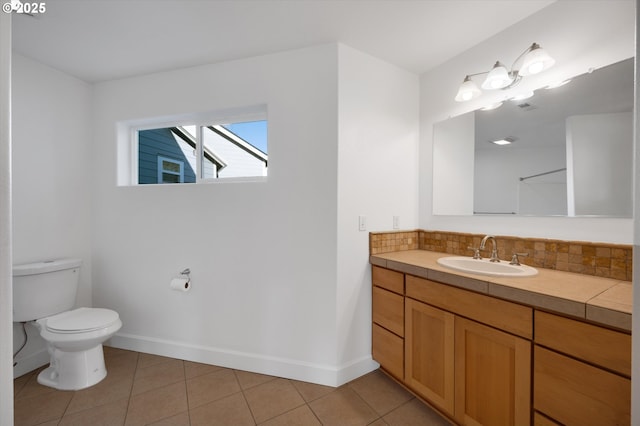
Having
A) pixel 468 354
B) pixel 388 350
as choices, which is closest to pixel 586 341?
pixel 468 354

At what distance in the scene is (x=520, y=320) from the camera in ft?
3.85

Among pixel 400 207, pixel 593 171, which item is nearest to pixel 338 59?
pixel 400 207

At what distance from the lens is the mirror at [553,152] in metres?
1.32

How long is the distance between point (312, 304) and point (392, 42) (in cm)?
190

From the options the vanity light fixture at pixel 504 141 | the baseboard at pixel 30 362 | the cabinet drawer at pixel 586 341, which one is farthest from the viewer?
the baseboard at pixel 30 362

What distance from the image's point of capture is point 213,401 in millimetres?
1701

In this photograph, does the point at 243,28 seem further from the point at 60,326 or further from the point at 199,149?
the point at 60,326

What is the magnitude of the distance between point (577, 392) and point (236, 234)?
6.49 ft

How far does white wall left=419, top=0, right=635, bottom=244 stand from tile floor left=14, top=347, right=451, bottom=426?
4.13 ft

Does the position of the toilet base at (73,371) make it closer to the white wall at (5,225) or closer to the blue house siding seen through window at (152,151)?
the blue house siding seen through window at (152,151)

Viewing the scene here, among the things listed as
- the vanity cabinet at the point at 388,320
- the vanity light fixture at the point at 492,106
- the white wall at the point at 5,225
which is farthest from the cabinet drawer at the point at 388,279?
the white wall at the point at 5,225

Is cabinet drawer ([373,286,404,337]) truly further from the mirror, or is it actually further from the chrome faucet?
the mirror

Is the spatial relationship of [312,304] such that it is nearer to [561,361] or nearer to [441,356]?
[441,356]

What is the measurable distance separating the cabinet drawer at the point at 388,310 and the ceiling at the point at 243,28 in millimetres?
1727
